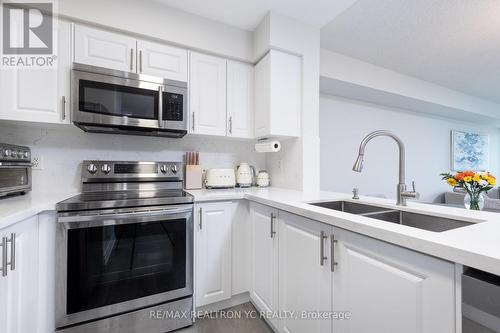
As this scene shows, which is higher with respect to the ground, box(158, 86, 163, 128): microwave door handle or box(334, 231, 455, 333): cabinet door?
box(158, 86, 163, 128): microwave door handle

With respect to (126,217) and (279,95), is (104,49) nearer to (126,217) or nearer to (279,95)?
(126,217)

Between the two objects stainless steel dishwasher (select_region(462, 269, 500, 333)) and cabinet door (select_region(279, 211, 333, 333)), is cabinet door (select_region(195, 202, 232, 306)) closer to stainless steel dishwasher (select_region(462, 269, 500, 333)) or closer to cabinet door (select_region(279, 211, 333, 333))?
cabinet door (select_region(279, 211, 333, 333))

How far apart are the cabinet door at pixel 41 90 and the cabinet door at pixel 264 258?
1.52 metres

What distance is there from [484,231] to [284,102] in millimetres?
1551

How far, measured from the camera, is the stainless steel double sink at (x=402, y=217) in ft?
3.09

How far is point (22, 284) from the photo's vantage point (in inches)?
41.2

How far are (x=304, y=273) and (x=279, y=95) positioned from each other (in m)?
1.43

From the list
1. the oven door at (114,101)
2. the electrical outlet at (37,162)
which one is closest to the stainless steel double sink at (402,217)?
the oven door at (114,101)

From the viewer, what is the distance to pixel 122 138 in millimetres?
1896

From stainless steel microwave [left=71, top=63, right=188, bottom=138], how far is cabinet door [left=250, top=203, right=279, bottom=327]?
95cm

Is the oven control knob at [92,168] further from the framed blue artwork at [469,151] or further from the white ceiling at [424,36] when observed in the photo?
the framed blue artwork at [469,151]

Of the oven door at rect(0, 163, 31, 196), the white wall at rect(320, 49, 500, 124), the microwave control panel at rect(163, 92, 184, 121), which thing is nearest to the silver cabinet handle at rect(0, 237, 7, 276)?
the oven door at rect(0, 163, 31, 196)

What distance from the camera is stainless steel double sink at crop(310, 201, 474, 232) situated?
942 millimetres

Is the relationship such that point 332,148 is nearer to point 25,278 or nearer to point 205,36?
point 205,36
